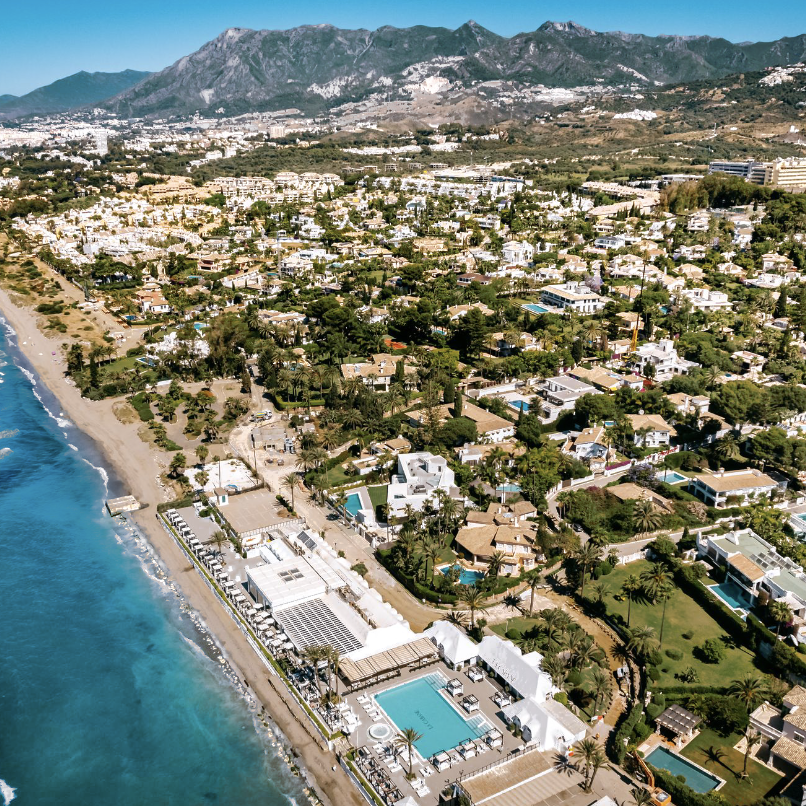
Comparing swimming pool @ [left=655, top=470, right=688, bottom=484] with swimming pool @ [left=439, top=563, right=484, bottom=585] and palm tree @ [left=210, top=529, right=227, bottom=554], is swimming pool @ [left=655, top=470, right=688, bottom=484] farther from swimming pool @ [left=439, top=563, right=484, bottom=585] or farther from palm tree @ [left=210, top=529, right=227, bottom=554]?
palm tree @ [left=210, top=529, right=227, bottom=554]

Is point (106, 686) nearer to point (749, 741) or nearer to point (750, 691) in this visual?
point (749, 741)

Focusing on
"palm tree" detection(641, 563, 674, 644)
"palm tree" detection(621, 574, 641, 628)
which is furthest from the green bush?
"palm tree" detection(641, 563, 674, 644)

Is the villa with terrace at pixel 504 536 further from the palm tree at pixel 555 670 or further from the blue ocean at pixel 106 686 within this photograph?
the blue ocean at pixel 106 686

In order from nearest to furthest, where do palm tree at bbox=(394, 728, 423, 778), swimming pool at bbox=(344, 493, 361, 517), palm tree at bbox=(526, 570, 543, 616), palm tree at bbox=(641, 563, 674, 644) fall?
palm tree at bbox=(394, 728, 423, 778) → palm tree at bbox=(526, 570, 543, 616) → palm tree at bbox=(641, 563, 674, 644) → swimming pool at bbox=(344, 493, 361, 517)

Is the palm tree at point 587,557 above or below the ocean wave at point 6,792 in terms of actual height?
above

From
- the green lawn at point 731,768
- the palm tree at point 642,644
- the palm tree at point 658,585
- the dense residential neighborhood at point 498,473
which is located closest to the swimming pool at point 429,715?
the dense residential neighborhood at point 498,473

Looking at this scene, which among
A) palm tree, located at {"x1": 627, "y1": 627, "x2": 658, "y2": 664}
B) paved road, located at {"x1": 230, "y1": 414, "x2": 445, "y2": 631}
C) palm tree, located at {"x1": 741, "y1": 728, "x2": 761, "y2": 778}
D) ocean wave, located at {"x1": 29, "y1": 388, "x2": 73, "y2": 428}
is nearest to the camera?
palm tree, located at {"x1": 741, "y1": 728, "x2": 761, "y2": 778}
